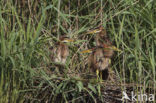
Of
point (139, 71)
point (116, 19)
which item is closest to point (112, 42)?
point (116, 19)

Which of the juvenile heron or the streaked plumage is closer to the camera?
the juvenile heron

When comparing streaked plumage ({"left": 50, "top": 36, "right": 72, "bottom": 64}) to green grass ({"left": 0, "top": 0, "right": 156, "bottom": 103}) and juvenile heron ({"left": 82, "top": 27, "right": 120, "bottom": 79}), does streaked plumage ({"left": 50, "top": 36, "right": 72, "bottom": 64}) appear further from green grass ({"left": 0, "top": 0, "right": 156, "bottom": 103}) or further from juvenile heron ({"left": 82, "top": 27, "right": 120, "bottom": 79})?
juvenile heron ({"left": 82, "top": 27, "right": 120, "bottom": 79})

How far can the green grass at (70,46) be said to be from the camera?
3.12 meters

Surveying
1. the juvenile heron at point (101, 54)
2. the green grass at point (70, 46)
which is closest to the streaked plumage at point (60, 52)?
the green grass at point (70, 46)

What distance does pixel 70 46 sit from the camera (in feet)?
11.5

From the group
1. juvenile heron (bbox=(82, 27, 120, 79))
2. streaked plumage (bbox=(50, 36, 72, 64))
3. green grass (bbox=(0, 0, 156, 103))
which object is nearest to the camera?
green grass (bbox=(0, 0, 156, 103))

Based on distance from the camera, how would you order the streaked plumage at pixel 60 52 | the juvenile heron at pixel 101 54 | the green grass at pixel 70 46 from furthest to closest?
the streaked plumage at pixel 60 52, the juvenile heron at pixel 101 54, the green grass at pixel 70 46

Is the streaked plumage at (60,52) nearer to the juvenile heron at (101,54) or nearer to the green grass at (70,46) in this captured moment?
the green grass at (70,46)

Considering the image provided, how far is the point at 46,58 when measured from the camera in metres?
3.37

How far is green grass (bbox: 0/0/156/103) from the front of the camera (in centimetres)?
312

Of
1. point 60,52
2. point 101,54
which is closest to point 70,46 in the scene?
point 60,52

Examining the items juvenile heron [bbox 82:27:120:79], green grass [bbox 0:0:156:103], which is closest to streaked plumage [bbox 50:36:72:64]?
green grass [bbox 0:0:156:103]

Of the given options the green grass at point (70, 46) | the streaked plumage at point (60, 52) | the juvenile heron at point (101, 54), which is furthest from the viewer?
the streaked plumage at point (60, 52)

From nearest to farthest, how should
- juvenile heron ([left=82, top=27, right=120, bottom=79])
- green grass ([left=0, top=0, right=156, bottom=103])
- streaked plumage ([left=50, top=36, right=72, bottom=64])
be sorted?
green grass ([left=0, top=0, right=156, bottom=103]), juvenile heron ([left=82, top=27, right=120, bottom=79]), streaked plumage ([left=50, top=36, right=72, bottom=64])
